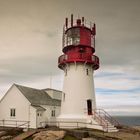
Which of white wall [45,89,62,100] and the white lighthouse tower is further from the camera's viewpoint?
white wall [45,89,62,100]

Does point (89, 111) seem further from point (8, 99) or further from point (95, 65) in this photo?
point (8, 99)

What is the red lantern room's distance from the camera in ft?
98.8

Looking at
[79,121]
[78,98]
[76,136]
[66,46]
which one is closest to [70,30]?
[66,46]

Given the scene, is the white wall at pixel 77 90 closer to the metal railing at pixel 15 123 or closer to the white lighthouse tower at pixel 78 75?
the white lighthouse tower at pixel 78 75

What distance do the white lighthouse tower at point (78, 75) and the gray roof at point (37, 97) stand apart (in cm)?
340

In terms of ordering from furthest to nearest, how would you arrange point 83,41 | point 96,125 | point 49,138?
point 83,41, point 96,125, point 49,138

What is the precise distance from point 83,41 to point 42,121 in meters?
10.4

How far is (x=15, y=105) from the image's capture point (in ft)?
104

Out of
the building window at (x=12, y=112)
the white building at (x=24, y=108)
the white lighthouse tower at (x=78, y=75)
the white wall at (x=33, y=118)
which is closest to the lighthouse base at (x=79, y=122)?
the white lighthouse tower at (x=78, y=75)

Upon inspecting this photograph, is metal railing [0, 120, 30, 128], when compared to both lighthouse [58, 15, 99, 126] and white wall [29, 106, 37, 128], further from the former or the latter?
lighthouse [58, 15, 99, 126]

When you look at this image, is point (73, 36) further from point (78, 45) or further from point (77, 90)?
point (77, 90)

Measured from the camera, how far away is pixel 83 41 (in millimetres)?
30250

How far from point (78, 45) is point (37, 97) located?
340 inches

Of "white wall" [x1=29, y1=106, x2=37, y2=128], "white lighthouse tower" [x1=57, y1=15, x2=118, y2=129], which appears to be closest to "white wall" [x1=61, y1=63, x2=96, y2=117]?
"white lighthouse tower" [x1=57, y1=15, x2=118, y2=129]
